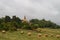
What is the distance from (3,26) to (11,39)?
17.5 metres

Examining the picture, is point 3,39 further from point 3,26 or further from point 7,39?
point 3,26

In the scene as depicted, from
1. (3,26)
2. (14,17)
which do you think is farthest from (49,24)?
(3,26)

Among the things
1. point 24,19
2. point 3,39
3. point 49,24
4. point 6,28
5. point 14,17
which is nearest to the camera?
point 3,39

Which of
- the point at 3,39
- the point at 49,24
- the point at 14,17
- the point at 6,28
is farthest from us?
the point at 49,24

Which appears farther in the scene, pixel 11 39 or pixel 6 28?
pixel 6 28

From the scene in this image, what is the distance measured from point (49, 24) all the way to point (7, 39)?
51698mm

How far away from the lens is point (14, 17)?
208ft

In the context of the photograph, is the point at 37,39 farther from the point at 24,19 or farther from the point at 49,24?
the point at 49,24

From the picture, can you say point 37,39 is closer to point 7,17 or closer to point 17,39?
point 17,39

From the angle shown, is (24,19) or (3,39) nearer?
(3,39)

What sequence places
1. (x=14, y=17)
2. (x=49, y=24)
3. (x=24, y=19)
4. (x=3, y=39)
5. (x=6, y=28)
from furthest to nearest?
(x=49, y=24) → (x=14, y=17) → (x=24, y=19) → (x=6, y=28) → (x=3, y=39)

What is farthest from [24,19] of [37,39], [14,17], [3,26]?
[37,39]

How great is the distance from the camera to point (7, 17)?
64.9 metres

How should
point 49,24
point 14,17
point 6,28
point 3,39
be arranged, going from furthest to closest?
point 49,24, point 14,17, point 6,28, point 3,39
